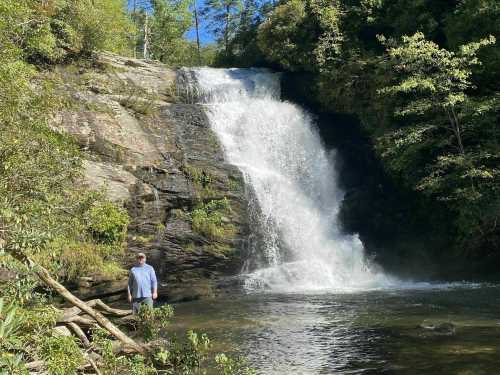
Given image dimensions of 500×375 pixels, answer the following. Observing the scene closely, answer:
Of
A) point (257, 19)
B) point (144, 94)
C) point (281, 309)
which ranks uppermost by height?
point (257, 19)

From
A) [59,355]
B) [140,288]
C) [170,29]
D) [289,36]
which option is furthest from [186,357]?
[170,29]

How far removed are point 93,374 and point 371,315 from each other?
766cm

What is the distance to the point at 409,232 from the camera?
73.5 feet

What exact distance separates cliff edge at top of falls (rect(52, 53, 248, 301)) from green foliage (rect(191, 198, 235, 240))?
1.6 inches

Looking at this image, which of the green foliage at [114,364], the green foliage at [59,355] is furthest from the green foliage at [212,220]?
the green foliage at [59,355]

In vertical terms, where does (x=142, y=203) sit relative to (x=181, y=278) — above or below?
above

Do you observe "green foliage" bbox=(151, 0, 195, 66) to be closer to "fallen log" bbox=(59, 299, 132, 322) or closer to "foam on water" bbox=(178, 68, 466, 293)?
"foam on water" bbox=(178, 68, 466, 293)

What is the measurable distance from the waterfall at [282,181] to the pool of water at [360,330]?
3.41 m

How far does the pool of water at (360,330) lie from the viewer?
7.74m

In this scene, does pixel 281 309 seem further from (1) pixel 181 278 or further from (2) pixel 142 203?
(2) pixel 142 203

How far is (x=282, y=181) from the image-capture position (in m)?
23.3

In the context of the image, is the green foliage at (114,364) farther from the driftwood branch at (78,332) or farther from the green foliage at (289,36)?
the green foliage at (289,36)

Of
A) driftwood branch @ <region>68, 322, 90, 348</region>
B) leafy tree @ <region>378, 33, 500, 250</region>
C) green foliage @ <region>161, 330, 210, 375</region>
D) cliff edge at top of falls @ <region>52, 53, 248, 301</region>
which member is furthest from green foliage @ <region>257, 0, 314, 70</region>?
driftwood branch @ <region>68, 322, 90, 348</region>

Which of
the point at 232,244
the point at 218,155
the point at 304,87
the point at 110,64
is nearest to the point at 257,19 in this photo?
the point at 304,87
